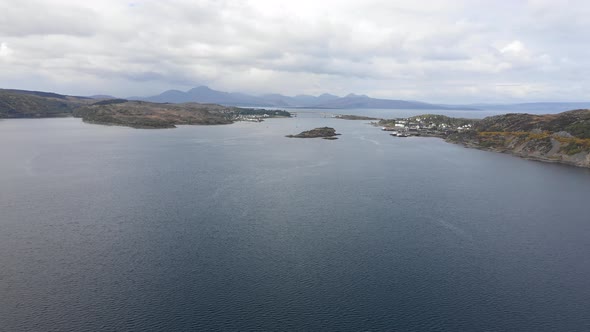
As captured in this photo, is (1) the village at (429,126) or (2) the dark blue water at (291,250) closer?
(2) the dark blue water at (291,250)

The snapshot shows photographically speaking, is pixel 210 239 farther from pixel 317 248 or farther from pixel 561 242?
pixel 561 242

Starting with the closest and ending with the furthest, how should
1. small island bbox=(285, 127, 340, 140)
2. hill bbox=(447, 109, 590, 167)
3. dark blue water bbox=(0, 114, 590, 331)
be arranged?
dark blue water bbox=(0, 114, 590, 331)
hill bbox=(447, 109, 590, 167)
small island bbox=(285, 127, 340, 140)

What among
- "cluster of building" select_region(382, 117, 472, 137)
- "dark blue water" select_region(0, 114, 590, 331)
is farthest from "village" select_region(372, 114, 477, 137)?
"dark blue water" select_region(0, 114, 590, 331)

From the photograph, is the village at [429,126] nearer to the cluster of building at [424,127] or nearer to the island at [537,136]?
the cluster of building at [424,127]

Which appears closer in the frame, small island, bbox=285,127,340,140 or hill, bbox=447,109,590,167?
hill, bbox=447,109,590,167

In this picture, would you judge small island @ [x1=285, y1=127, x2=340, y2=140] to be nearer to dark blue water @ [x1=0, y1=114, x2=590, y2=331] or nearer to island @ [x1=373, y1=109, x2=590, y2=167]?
island @ [x1=373, y1=109, x2=590, y2=167]

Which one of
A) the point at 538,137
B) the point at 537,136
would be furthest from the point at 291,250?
the point at 537,136

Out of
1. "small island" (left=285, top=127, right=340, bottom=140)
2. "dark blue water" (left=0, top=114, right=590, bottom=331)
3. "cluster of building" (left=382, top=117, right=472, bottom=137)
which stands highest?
"cluster of building" (left=382, top=117, right=472, bottom=137)

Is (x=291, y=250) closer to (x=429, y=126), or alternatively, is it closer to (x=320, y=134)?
(x=320, y=134)

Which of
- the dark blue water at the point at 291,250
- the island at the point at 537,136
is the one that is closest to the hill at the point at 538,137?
the island at the point at 537,136
